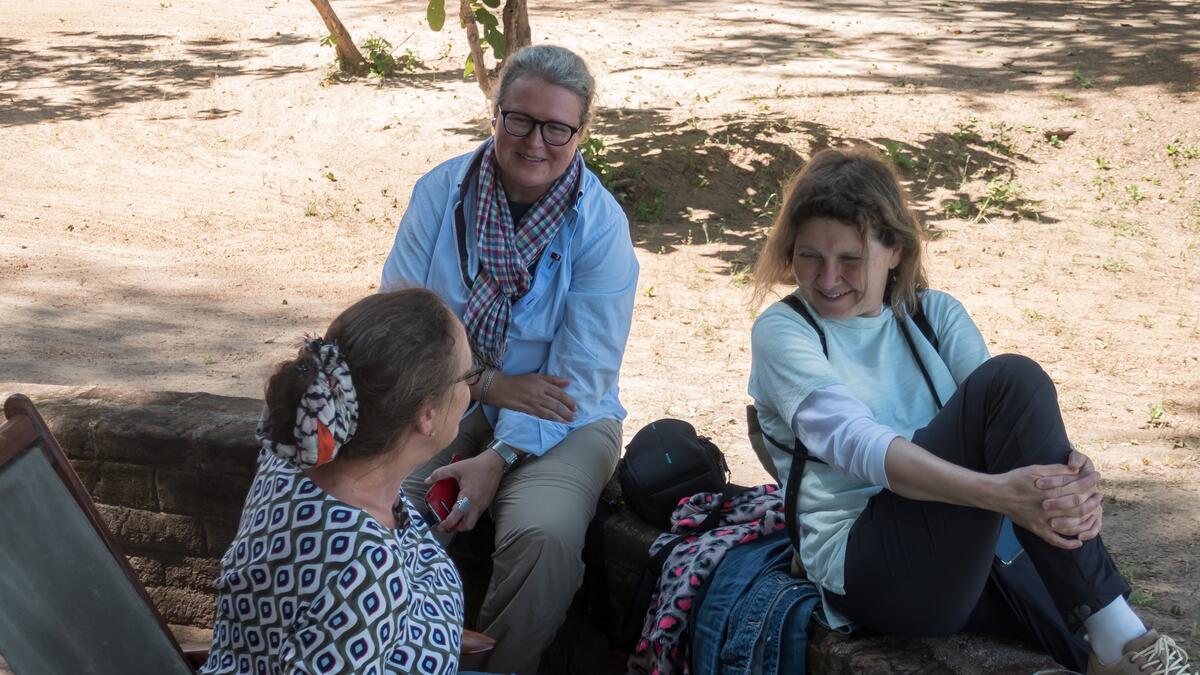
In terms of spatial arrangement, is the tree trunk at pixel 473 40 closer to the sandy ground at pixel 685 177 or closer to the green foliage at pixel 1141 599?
the sandy ground at pixel 685 177

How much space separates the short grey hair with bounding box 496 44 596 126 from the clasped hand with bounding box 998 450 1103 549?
5.10 ft

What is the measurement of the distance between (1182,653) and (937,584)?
0.47 metres

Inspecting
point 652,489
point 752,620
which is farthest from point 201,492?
point 752,620

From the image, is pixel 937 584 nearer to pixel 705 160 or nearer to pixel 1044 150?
pixel 705 160

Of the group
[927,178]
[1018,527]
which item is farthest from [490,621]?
[927,178]

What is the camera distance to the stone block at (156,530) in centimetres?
340

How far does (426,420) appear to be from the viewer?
2.13 m

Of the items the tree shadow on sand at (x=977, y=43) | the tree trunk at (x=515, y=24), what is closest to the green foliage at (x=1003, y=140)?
the tree shadow on sand at (x=977, y=43)

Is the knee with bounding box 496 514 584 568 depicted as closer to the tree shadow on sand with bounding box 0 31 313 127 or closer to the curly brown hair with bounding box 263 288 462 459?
the curly brown hair with bounding box 263 288 462 459

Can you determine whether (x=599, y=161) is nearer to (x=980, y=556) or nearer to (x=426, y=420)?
(x=980, y=556)

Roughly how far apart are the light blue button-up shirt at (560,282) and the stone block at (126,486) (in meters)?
0.89

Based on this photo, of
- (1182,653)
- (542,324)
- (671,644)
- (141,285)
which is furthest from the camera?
(141,285)

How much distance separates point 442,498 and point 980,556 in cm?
133

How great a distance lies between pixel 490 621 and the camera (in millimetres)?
2951
